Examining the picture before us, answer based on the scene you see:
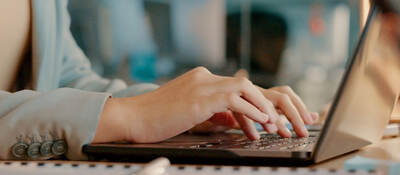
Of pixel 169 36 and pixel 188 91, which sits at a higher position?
pixel 188 91

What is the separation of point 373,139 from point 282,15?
264 cm

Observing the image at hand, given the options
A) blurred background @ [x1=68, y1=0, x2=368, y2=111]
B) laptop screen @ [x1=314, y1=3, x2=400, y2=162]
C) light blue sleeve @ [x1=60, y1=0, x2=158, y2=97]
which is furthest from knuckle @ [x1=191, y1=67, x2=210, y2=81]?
blurred background @ [x1=68, y1=0, x2=368, y2=111]

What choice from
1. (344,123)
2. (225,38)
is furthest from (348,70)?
(225,38)

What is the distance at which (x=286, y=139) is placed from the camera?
0.66 m

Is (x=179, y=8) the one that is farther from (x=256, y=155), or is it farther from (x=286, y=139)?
(x=256, y=155)

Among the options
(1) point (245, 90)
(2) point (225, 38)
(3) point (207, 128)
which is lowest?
(2) point (225, 38)

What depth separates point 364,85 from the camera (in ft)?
1.46

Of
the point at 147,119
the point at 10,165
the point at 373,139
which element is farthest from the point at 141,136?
the point at 373,139

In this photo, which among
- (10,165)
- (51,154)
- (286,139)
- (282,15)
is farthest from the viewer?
(282,15)

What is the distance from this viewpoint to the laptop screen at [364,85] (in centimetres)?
40

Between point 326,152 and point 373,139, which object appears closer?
point 326,152

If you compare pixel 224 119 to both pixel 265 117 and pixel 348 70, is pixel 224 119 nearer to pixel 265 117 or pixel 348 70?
pixel 265 117

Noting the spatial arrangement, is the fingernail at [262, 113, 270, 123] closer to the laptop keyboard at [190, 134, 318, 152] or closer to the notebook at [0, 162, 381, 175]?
the laptop keyboard at [190, 134, 318, 152]

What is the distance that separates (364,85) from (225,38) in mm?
2803
